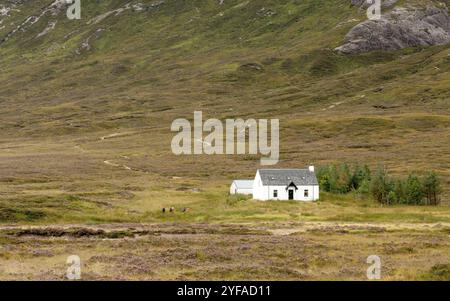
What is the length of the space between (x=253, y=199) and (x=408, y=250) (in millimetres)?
46023

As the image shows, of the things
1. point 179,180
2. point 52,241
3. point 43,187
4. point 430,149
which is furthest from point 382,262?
point 430,149

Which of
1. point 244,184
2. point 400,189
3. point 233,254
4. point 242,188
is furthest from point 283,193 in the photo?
point 233,254

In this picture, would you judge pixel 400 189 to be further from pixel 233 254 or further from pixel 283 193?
pixel 233 254

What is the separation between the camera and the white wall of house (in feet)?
321

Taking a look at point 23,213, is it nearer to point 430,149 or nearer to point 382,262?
point 382,262

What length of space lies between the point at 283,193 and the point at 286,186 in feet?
4.16

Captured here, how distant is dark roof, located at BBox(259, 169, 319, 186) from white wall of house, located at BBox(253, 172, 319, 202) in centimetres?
63

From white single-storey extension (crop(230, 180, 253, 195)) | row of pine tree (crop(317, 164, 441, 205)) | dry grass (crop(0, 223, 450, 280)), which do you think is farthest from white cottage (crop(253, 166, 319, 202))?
dry grass (crop(0, 223, 450, 280))

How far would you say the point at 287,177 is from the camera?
326 feet

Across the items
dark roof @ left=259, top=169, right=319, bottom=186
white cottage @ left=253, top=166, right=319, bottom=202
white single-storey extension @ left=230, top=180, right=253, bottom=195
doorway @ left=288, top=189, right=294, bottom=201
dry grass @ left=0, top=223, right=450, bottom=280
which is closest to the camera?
dry grass @ left=0, top=223, right=450, bottom=280

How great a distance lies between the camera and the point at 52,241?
5791 centimetres

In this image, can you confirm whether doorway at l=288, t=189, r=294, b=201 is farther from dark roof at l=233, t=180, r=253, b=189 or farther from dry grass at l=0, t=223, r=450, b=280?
dry grass at l=0, t=223, r=450, b=280

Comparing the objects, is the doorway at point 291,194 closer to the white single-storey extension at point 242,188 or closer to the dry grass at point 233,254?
the white single-storey extension at point 242,188
